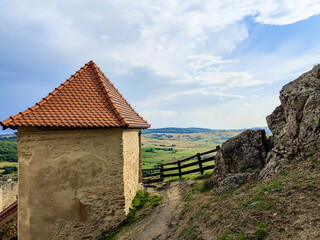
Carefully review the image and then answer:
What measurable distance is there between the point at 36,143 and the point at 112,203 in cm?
373

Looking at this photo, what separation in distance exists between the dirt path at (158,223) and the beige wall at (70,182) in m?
1.05

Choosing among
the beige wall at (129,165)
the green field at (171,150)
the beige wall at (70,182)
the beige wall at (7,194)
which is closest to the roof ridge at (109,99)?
the beige wall at (70,182)

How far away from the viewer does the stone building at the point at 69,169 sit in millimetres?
7164

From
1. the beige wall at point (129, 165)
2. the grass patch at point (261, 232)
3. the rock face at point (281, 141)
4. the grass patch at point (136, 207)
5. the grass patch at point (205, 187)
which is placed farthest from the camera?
the grass patch at point (205, 187)

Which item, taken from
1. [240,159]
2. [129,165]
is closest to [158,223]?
[129,165]

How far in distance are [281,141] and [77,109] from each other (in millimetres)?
8143

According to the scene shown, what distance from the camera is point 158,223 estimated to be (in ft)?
23.8

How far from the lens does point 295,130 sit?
6.94m

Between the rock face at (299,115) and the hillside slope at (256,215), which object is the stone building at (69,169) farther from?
the rock face at (299,115)

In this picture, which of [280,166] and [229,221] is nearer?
[229,221]

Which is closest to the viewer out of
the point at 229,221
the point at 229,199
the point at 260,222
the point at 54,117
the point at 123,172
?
the point at 260,222

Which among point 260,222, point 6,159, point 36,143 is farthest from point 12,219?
point 6,159

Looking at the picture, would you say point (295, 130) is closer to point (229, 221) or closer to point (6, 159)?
point (229, 221)

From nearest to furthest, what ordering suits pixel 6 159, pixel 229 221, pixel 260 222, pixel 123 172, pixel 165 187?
pixel 260 222, pixel 229 221, pixel 123 172, pixel 165 187, pixel 6 159
